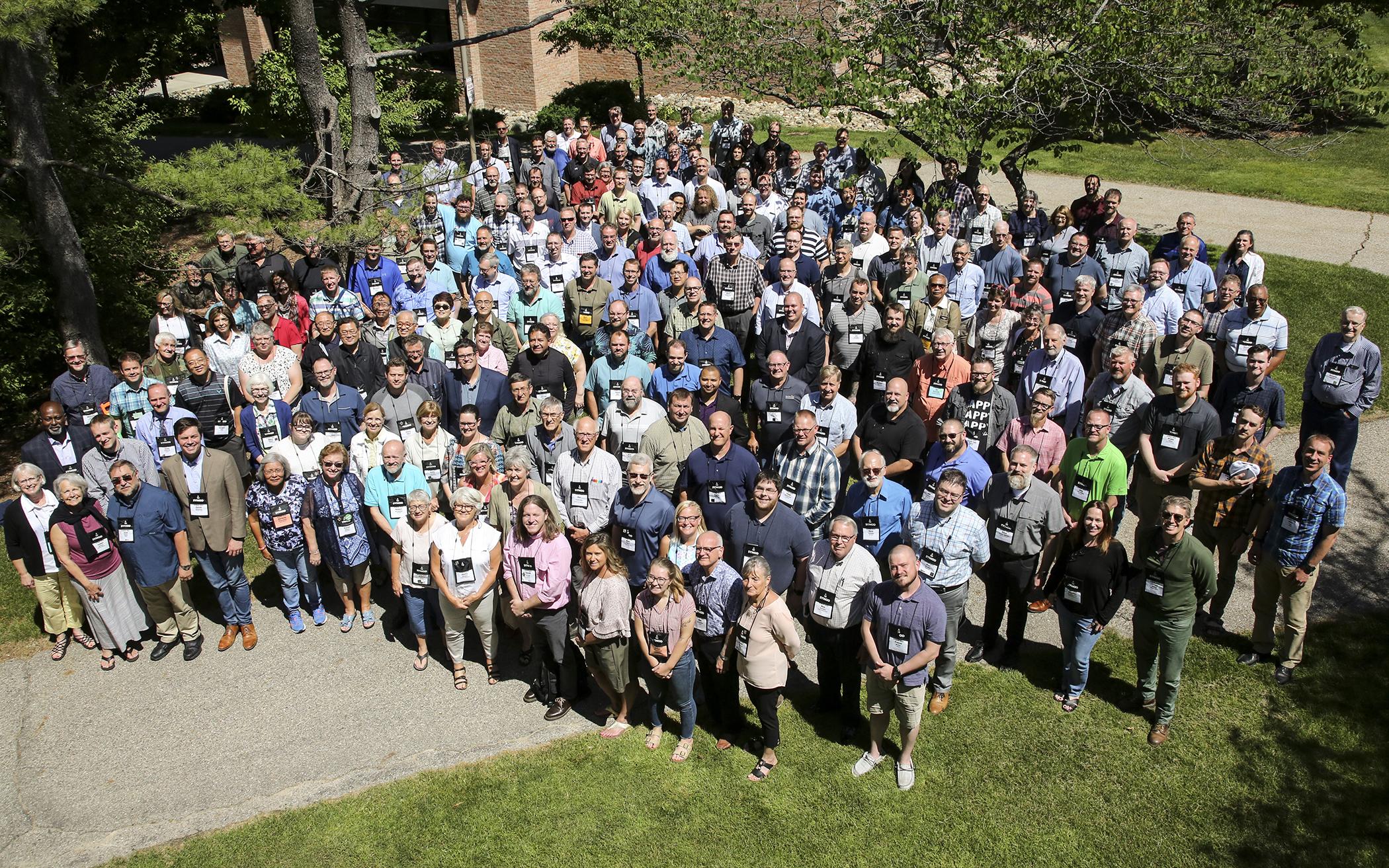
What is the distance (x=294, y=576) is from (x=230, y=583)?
1.73 ft

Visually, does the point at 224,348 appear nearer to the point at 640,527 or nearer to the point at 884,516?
the point at 640,527

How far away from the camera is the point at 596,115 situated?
2683 cm

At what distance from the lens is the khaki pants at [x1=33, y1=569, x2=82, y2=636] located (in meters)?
7.88

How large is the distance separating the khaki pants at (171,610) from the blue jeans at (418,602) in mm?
1828

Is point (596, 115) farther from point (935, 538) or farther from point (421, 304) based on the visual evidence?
point (935, 538)

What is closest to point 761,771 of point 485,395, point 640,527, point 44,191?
point 640,527

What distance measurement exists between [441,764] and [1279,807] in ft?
18.1

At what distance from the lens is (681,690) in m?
6.43

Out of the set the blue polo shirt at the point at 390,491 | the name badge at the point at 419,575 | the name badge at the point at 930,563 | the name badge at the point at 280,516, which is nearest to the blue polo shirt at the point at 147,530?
the name badge at the point at 280,516

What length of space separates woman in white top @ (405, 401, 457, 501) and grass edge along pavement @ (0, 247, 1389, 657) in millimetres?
2449

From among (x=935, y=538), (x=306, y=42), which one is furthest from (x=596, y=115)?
(x=935, y=538)

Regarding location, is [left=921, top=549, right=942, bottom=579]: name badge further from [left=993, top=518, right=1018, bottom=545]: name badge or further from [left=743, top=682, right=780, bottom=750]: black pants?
[left=743, top=682, right=780, bottom=750]: black pants

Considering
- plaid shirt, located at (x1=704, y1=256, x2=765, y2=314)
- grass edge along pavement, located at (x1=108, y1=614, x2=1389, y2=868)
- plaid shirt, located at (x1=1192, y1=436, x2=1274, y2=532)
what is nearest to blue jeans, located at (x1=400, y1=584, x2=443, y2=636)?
grass edge along pavement, located at (x1=108, y1=614, x2=1389, y2=868)

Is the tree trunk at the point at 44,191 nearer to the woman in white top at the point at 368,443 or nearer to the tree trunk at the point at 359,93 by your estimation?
the tree trunk at the point at 359,93
